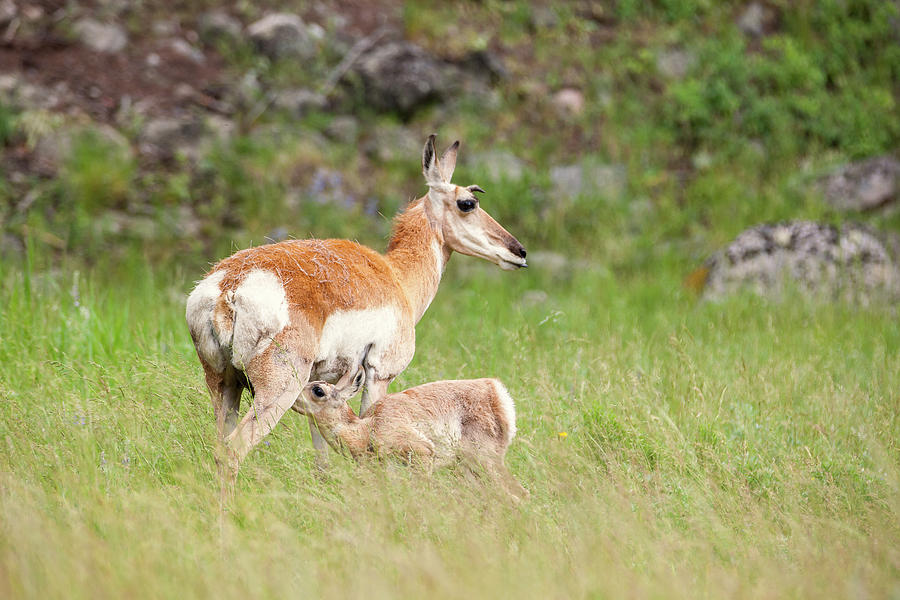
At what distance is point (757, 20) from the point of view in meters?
14.6

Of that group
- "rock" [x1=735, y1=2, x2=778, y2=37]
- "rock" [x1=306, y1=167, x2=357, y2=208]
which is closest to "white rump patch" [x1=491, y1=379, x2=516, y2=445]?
"rock" [x1=306, y1=167, x2=357, y2=208]

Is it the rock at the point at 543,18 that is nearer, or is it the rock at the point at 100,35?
the rock at the point at 100,35

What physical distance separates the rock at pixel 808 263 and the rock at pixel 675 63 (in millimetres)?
4193

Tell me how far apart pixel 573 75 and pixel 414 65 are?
7.87ft

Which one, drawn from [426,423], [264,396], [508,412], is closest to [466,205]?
[508,412]

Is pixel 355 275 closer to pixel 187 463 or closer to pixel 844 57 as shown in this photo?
pixel 187 463

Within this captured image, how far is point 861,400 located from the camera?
240 inches

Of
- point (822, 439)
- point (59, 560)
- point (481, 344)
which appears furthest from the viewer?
point (481, 344)

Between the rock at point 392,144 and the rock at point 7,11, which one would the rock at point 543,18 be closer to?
the rock at point 392,144

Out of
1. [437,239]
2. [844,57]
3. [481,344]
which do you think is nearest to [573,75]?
[844,57]

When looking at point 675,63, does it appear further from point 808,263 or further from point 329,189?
point 329,189

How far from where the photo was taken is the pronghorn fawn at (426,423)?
192 inches

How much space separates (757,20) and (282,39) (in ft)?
23.0

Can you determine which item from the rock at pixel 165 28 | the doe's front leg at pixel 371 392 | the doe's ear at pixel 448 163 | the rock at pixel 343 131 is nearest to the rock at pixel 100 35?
the rock at pixel 165 28
